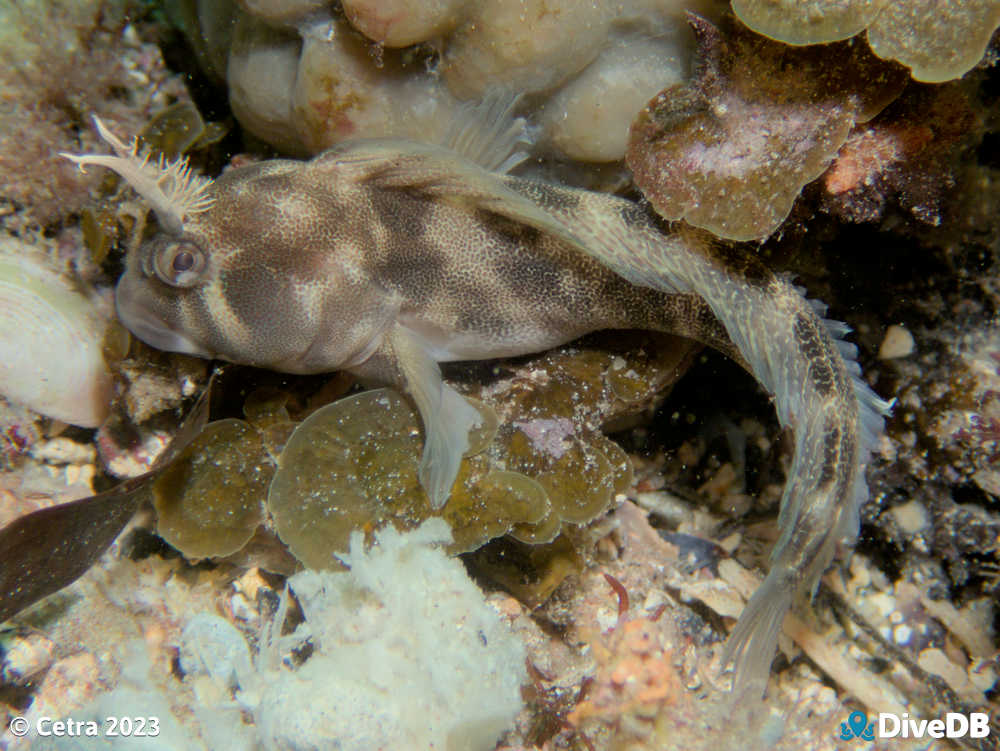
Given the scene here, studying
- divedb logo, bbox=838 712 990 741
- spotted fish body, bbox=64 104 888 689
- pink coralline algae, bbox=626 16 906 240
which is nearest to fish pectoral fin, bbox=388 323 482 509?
spotted fish body, bbox=64 104 888 689

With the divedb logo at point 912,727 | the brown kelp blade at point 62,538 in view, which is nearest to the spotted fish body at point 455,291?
the brown kelp blade at point 62,538

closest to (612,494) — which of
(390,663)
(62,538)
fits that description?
(390,663)

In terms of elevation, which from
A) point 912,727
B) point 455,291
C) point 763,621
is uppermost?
point 455,291

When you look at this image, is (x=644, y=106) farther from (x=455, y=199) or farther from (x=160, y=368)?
(x=160, y=368)

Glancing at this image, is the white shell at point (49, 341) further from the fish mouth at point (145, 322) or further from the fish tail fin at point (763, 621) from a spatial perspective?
the fish tail fin at point (763, 621)

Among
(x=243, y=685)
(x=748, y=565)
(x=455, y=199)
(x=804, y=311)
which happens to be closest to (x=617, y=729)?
(x=748, y=565)

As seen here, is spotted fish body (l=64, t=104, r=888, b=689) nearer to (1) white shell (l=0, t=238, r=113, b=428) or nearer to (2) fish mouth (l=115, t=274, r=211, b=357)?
(2) fish mouth (l=115, t=274, r=211, b=357)

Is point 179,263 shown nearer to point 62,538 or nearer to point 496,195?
point 62,538
